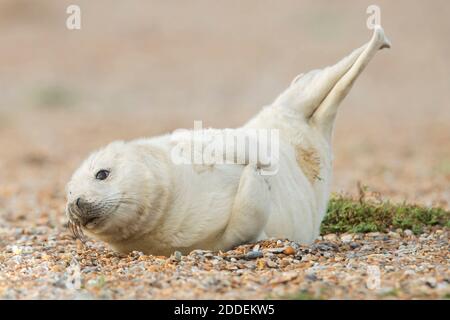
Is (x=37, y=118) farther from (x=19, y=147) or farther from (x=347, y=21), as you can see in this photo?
(x=347, y=21)

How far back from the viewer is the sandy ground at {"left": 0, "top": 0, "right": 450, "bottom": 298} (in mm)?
10945

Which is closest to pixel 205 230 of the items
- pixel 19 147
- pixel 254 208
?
pixel 254 208

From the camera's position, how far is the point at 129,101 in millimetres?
19672

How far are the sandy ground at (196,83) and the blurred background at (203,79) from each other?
1.7 inches

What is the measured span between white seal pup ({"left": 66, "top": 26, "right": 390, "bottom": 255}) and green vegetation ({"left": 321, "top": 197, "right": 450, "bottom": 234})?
0.78 m

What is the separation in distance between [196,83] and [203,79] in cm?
22

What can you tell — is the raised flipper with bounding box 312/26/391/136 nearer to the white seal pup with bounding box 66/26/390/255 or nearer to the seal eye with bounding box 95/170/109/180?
the white seal pup with bounding box 66/26/390/255

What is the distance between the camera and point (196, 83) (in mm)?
20469

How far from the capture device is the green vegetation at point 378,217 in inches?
272

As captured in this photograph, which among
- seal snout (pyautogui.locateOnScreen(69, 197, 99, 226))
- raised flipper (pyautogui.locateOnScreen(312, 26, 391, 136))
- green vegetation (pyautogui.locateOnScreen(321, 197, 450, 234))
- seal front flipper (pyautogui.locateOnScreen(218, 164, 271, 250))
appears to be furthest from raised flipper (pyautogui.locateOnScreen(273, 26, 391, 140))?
seal snout (pyautogui.locateOnScreen(69, 197, 99, 226))

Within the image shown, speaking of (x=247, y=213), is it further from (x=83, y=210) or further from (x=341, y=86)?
(x=341, y=86)

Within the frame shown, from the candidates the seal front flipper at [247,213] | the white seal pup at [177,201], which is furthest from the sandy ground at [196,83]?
the seal front flipper at [247,213]

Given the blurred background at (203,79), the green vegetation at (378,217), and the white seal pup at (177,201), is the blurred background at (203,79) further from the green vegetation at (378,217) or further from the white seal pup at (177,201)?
the white seal pup at (177,201)

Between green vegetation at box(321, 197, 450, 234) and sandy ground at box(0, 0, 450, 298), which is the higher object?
sandy ground at box(0, 0, 450, 298)
